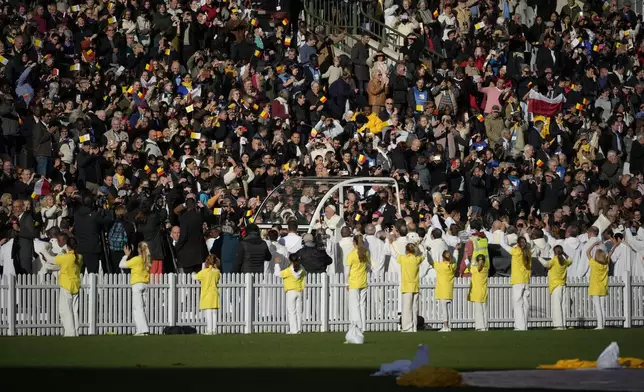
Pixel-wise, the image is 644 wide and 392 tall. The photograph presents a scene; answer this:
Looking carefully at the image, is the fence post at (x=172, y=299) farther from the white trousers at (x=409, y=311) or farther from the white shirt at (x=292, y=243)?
the white trousers at (x=409, y=311)

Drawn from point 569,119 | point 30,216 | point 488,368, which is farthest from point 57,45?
point 488,368

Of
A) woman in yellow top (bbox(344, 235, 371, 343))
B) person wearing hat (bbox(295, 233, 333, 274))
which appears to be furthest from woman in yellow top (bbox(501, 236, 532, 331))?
person wearing hat (bbox(295, 233, 333, 274))

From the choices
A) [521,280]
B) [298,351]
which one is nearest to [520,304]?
[521,280]

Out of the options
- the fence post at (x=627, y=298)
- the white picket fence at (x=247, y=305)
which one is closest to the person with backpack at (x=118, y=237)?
the white picket fence at (x=247, y=305)

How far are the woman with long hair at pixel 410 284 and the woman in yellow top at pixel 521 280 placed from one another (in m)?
2.12

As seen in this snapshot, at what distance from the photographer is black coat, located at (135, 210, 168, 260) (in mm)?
30438

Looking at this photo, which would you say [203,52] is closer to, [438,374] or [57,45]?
[57,45]

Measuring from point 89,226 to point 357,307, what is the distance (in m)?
5.36

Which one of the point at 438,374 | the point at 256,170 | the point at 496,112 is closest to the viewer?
the point at 438,374

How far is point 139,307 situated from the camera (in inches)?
1122

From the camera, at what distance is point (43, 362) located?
22.0 m

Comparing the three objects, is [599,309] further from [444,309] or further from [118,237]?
[118,237]

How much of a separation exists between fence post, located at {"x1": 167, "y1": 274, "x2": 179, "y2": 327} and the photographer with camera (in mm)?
1962

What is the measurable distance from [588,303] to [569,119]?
10.2 m
